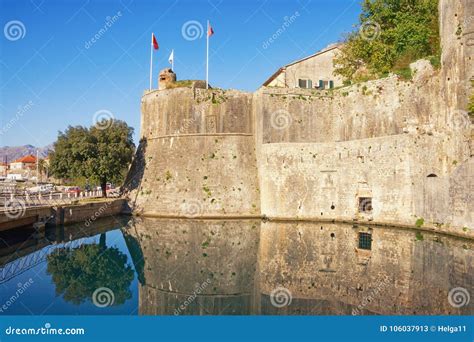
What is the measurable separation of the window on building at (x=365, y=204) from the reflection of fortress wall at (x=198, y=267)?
6256 mm

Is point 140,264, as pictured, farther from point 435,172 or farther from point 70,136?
point 70,136

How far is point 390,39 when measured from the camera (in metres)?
29.3

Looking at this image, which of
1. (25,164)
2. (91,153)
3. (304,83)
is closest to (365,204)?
(304,83)

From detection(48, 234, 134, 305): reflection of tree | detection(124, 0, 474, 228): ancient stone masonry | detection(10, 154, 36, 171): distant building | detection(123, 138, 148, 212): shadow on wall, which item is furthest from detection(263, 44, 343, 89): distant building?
detection(10, 154, 36, 171): distant building

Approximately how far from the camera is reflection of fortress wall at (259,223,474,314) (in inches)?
408

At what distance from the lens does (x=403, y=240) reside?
61.1ft

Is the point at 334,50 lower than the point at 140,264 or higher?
higher

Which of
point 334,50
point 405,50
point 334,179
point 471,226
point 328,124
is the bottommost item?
point 471,226

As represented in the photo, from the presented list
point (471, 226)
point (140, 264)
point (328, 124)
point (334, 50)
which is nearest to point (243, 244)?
point (140, 264)

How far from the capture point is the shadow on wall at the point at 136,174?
30953mm

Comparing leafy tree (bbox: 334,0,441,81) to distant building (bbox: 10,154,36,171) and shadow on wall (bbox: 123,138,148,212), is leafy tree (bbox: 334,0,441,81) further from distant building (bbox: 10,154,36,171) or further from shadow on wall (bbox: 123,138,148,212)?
distant building (bbox: 10,154,36,171)

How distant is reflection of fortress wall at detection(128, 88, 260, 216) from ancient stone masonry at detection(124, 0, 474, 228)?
7 centimetres

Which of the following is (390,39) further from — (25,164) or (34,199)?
(25,164)

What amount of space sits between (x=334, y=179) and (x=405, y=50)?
32.1 feet
